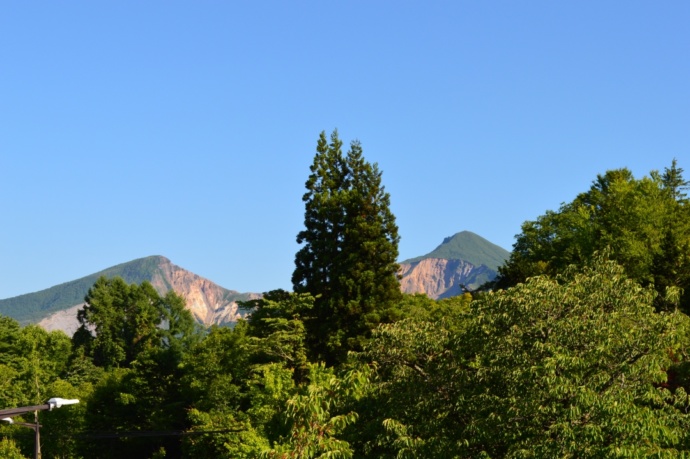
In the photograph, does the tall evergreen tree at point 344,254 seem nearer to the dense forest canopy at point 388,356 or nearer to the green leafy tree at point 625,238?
the dense forest canopy at point 388,356

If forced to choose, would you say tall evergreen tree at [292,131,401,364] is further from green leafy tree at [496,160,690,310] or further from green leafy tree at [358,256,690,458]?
green leafy tree at [358,256,690,458]

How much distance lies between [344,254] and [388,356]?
3326 cm

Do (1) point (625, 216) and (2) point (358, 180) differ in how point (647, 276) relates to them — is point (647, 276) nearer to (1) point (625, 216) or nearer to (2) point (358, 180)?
(1) point (625, 216)

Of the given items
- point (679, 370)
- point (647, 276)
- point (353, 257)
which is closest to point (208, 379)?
point (353, 257)

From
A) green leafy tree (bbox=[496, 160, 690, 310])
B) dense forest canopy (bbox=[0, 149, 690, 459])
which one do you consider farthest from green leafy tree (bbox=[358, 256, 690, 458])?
green leafy tree (bbox=[496, 160, 690, 310])

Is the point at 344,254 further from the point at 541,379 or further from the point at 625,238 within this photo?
the point at 541,379

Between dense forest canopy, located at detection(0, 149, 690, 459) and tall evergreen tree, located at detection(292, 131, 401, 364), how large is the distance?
0.14 metres

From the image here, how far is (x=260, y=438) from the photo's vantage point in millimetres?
46000

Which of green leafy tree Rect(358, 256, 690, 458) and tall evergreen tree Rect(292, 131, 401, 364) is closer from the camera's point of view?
green leafy tree Rect(358, 256, 690, 458)

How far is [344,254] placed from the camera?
64.0m

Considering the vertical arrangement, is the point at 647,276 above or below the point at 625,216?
below

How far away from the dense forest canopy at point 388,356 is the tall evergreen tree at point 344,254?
136 mm

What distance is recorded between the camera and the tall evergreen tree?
6088 centimetres

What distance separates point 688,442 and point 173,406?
155 feet
